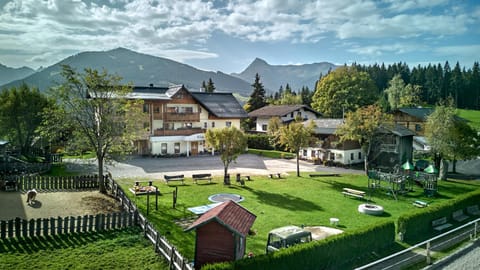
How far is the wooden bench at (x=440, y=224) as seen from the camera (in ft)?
63.4

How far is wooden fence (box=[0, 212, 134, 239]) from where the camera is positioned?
46.4 feet

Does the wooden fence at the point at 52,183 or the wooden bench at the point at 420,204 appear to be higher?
the wooden fence at the point at 52,183

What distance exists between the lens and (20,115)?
39312mm

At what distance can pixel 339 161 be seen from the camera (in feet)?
141

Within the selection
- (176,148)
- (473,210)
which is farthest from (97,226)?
(176,148)

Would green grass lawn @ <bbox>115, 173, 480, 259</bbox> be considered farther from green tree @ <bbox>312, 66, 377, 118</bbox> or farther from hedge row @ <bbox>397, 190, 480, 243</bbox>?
green tree @ <bbox>312, 66, 377, 118</bbox>

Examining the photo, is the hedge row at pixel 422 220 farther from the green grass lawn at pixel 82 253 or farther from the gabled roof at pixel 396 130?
the gabled roof at pixel 396 130

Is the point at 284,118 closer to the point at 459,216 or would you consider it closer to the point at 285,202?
the point at 285,202

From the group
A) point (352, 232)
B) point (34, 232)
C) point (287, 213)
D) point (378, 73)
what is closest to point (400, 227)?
point (352, 232)

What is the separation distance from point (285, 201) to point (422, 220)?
8988 millimetres

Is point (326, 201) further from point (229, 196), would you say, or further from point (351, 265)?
point (351, 265)

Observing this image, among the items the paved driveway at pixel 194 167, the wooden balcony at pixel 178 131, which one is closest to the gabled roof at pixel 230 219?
the paved driveway at pixel 194 167

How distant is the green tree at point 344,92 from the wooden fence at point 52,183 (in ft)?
187

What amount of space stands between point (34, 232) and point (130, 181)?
47.9 feet
